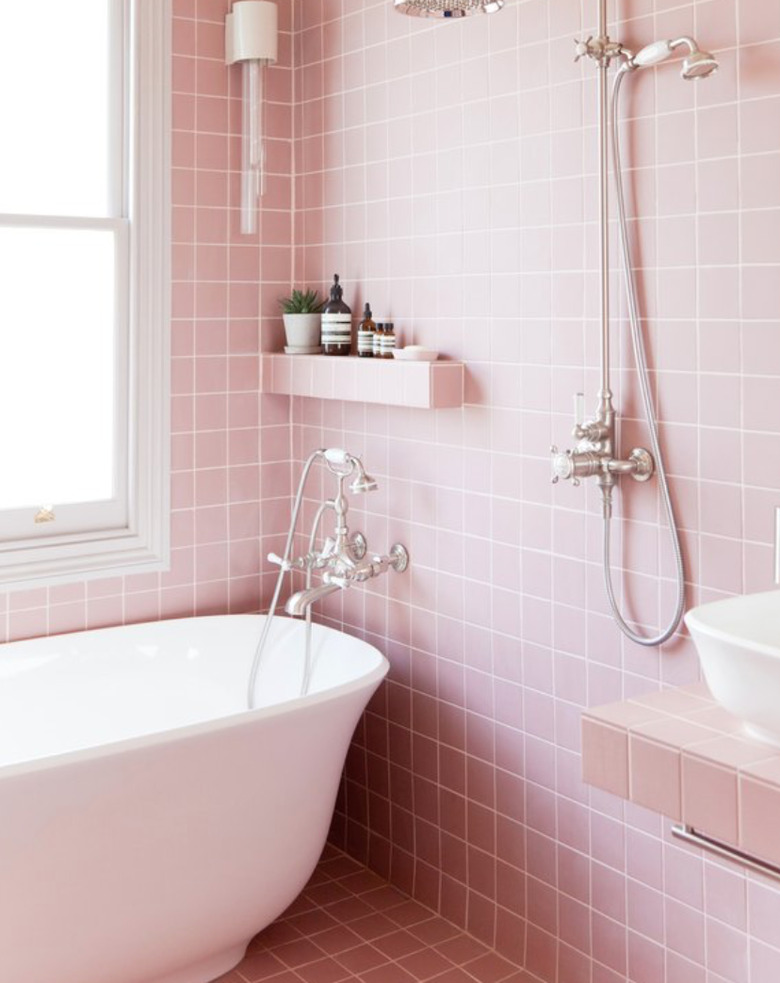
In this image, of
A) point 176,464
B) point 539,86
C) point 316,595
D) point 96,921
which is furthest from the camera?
point 176,464

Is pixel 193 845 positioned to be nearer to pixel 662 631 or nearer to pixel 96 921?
pixel 96 921

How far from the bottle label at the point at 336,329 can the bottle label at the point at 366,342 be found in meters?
0.09

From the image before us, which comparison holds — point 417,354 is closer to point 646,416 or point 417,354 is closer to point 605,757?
point 646,416

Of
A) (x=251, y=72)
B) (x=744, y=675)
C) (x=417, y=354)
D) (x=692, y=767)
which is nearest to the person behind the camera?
(x=744, y=675)

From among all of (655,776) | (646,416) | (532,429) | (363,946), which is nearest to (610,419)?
(646,416)

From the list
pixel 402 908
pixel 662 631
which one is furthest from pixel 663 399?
pixel 402 908

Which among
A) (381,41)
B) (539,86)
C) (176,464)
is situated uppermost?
(381,41)

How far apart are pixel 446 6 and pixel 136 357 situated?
1.63m

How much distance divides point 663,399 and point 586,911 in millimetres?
1231

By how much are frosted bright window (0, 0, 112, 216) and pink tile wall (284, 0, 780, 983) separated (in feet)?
2.01

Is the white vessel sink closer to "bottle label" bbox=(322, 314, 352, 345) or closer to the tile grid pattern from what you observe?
the tile grid pattern

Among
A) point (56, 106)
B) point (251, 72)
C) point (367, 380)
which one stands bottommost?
point (367, 380)

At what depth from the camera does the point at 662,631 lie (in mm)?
2584

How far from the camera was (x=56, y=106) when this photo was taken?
10.9ft
